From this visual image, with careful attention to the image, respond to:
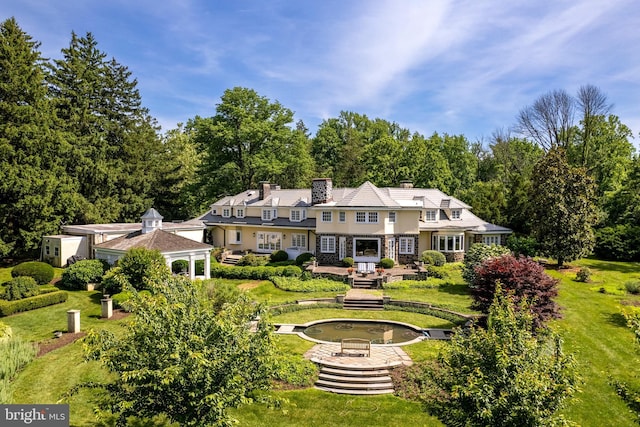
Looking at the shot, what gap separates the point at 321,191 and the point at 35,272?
22.7 meters

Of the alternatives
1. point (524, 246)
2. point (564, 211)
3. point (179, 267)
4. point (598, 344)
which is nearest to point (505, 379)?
point (598, 344)

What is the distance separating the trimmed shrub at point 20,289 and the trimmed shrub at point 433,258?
2731 cm

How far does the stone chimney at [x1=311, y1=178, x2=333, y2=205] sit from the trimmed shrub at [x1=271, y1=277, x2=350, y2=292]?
31.2ft

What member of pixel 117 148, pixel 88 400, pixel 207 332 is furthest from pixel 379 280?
pixel 117 148

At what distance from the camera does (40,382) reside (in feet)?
46.3

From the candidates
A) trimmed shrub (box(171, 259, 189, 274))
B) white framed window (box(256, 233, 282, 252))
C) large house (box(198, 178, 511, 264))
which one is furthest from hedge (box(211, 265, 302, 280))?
white framed window (box(256, 233, 282, 252))

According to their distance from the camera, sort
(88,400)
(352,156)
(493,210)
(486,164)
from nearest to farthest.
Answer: (88,400) → (493,210) → (352,156) → (486,164)

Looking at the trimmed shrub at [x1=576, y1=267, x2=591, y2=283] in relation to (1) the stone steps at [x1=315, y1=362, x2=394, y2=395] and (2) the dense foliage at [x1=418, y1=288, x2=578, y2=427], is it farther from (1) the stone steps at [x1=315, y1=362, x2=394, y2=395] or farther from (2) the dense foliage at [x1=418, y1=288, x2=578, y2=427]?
(2) the dense foliage at [x1=418, y1=288, x2=578, y2=427]

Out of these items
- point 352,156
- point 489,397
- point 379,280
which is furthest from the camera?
point 352,156

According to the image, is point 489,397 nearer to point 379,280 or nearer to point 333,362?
point 333,362

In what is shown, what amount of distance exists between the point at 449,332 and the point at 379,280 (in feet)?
30.5

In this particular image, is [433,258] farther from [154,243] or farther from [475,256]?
[154,243]

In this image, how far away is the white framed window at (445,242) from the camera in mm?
36375

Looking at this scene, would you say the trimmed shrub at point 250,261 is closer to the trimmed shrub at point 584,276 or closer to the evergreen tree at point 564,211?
the evergreen tree at point 564,211
